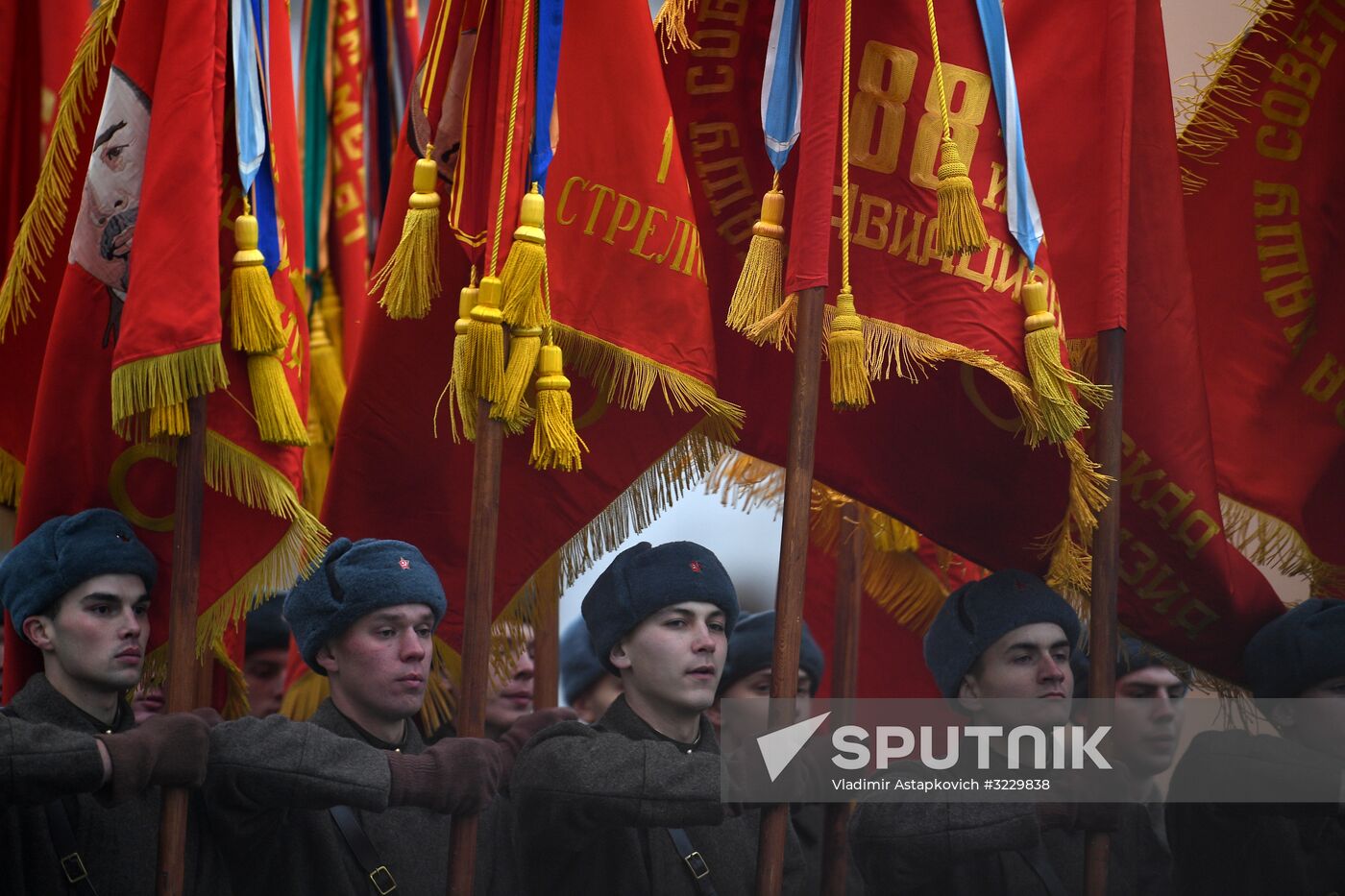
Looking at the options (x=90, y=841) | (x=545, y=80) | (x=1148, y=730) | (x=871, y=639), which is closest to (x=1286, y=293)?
(x=1148, y=730)

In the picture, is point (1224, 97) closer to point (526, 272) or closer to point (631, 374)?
point (631, 374)

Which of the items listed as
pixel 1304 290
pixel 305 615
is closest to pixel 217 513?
pixel 305 615

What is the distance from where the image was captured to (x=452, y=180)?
12.8 ft

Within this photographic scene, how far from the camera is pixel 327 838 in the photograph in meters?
3.59

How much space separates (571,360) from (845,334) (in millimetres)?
666

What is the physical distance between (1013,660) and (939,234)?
1.09 metres

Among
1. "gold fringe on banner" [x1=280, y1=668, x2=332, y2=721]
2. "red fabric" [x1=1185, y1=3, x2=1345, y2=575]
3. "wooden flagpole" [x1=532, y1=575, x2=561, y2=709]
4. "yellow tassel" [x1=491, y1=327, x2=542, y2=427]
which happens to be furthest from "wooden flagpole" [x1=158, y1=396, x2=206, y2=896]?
"red fabric" [x1=1185, y1=3, x2=1345, y2=575]

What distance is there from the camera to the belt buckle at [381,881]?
357cm

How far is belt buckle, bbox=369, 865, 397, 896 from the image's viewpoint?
3574 mm

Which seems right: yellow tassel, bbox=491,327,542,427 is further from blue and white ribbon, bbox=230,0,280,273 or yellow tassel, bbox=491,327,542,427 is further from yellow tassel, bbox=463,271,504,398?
blue and white ribbon, bbox=230,0,280,273

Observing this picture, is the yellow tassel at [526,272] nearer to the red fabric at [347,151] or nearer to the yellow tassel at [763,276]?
the yellow tassel at [763,276]

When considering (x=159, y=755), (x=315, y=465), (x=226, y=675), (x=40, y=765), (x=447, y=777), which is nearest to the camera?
(x=40, y=765)

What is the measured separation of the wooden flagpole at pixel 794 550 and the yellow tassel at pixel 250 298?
117 cm

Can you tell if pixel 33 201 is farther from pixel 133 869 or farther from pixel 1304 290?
pixel 1304 290
